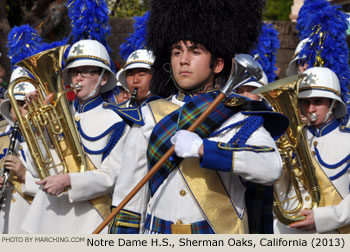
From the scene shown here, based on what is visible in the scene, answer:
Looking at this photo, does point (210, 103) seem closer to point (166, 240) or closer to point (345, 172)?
point (166, 240)

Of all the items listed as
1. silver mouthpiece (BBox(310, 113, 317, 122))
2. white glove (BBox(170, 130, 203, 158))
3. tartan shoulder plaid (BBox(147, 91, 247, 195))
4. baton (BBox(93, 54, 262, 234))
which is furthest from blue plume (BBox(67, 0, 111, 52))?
white glove (BBox(170, 130, 203, 158))

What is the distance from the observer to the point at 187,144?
3803mm

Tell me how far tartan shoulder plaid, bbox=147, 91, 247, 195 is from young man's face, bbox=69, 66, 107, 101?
6.05 ft

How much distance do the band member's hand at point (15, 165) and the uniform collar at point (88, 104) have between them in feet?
2.63

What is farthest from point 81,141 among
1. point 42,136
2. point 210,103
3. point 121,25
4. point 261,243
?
point 121,25

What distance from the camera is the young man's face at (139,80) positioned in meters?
6.87

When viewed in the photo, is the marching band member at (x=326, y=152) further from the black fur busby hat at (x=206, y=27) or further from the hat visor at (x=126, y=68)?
the hat visor at (x=126, y=68)

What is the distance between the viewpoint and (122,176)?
427 cm

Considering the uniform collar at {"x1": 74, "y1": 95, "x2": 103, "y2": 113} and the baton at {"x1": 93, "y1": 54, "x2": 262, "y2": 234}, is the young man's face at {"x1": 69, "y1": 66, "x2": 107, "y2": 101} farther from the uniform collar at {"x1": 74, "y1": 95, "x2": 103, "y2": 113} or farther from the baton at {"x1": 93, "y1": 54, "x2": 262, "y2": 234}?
the baton at {"x1": 93, "y1": 54, "x2": 262, "y2": 234}

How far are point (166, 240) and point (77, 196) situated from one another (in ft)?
5.34

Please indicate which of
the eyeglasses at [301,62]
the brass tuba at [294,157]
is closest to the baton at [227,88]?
the brass tuba at [294,157]

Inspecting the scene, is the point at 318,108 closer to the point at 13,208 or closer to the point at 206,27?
the point at 206,27

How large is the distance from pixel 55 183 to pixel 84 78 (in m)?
1.04

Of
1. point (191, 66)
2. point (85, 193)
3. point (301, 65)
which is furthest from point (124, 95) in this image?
point (191, 66)
